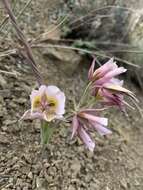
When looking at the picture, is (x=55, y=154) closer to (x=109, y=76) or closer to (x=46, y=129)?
(x=46, y=129)

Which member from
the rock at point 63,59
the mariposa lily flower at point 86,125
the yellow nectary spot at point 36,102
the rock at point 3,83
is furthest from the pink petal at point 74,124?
the rock at point 63,59

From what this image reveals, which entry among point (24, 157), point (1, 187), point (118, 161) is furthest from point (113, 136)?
point (1, 187)

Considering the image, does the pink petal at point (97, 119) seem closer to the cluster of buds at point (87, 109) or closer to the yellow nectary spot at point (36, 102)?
the cluster of buds at point (87, 109)

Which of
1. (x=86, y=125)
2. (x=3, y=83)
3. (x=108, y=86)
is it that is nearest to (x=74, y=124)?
(x=86, y=125)

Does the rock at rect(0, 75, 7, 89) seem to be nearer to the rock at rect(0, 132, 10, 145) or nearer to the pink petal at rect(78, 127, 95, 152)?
the rock at rect(0, 132, 10, 145)

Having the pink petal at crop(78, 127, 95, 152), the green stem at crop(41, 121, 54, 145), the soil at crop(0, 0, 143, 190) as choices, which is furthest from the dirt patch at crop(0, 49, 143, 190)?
the pink petal at crop(78, 127, 95, 152)

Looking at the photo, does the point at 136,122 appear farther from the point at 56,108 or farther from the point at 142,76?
the point at 56,108
